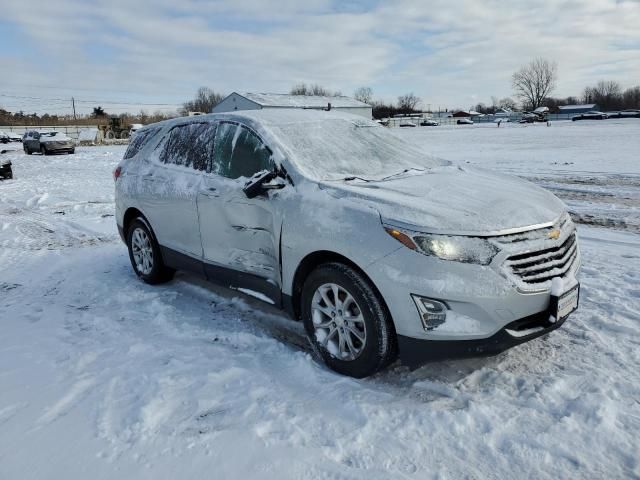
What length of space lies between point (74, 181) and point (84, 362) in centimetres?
1335

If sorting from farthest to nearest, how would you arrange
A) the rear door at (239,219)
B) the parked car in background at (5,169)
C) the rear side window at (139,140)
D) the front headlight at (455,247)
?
the parked car in background at (5,169)
the rear side window at (139,140)
the rear door at (239,219)
the front headlight at (455,247)

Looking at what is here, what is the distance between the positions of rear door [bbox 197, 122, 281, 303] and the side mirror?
9 cm

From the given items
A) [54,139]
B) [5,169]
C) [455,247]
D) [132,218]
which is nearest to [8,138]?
[54,139]

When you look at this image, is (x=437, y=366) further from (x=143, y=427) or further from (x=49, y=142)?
(x=49, y=142)

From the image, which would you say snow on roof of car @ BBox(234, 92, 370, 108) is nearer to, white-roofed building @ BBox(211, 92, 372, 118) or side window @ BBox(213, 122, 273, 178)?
white-roofed building @ BBox(211, 92, 372, 118)

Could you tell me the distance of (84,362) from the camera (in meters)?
3.75

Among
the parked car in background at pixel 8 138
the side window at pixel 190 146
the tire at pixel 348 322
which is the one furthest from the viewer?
the parked car in background at pixel 8 138

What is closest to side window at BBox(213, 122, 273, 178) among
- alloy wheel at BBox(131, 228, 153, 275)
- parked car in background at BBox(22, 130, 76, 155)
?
alloy wheel at BBox(131, 228, 153, 275)

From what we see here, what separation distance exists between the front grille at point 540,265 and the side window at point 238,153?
1898mm

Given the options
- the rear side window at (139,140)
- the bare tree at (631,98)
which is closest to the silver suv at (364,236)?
the rear side window at (139,140)

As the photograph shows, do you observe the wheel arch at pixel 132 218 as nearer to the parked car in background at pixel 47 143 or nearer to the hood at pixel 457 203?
the hood at pixel 457 203

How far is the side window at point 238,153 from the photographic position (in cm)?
403

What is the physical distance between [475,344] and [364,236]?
35.2 inches

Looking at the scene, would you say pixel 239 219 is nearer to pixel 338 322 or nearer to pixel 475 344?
pixel 338 322
